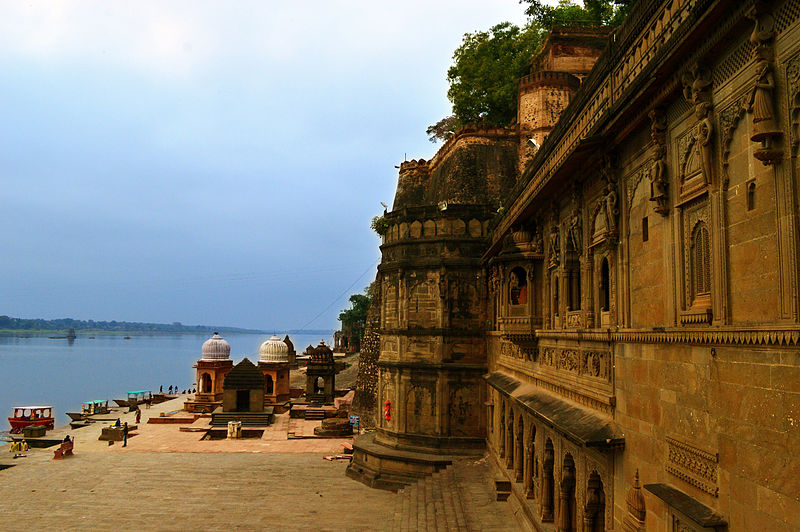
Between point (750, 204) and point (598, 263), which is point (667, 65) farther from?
point (598, 263)

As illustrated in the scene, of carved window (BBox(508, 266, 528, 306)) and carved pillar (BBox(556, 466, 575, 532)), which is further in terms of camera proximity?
carved window (BBox(508, 266, 528, 306))

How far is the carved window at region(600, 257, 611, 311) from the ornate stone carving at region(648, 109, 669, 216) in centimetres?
230

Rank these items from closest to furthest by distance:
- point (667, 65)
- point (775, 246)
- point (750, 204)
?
point (775, 246) → point (750, 204) → point (667, 65)

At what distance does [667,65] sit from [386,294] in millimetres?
16535

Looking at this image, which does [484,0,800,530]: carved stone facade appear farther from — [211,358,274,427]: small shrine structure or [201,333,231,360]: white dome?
[201,333,231,360]: white dome

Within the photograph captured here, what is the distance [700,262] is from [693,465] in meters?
1.73

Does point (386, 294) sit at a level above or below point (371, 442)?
above

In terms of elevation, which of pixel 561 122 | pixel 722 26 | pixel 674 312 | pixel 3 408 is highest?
pixel 561 122

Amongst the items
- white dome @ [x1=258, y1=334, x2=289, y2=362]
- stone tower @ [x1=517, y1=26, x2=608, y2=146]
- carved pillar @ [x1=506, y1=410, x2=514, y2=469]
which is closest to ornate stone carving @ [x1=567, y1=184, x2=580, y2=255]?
carved pillar @ [x1=506, y1=410, x2=514, y2=469]

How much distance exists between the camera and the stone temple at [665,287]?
4293 millimetres

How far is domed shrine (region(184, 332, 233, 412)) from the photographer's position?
130 feet

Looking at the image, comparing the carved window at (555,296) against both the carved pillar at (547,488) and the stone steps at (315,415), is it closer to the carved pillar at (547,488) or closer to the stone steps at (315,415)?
the carved pillar at (547,488)

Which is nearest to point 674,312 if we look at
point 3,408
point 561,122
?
point 561,122

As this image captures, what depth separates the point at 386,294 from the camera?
21.8 meters
